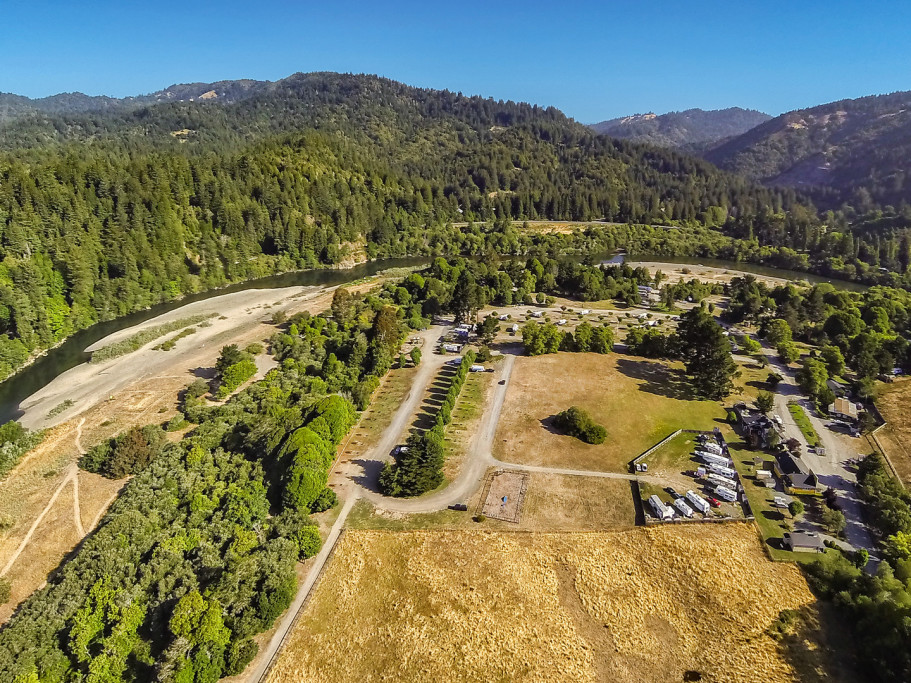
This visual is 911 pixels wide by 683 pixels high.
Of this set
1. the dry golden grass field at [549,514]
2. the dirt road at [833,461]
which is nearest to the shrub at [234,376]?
the dry golden grass field at [549,514]

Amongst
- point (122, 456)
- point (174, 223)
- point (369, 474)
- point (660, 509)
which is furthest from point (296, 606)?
point (174, 223)

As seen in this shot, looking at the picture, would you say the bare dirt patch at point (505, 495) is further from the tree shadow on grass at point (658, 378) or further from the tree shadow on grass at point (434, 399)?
the tree shadow on grass at point (658, 378)

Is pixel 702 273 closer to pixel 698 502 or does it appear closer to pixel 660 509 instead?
pixel 698 502

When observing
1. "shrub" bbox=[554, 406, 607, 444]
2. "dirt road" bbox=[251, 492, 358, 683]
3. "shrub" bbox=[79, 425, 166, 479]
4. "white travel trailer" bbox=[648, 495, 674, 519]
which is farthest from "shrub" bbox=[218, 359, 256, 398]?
"white travel trailer" bbox=[648, 495, 674, 519]

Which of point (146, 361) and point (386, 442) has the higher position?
point (146, 361)

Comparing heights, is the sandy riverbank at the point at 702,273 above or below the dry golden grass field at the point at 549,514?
above

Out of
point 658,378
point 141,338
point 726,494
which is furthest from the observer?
point 141,338
